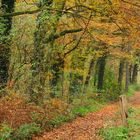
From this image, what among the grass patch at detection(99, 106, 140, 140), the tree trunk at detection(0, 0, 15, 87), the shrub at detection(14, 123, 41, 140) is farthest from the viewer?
the tree trunk at detection(0, 0, 15, 87)

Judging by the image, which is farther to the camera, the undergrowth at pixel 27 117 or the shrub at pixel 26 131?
the undergrowth at pixel 27 117

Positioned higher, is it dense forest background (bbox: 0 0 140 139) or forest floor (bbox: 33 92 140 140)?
dense forest background (bbox: 0 0 140 139)

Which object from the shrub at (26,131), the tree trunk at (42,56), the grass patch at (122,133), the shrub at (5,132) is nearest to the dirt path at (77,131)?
the shrub at (26,131)

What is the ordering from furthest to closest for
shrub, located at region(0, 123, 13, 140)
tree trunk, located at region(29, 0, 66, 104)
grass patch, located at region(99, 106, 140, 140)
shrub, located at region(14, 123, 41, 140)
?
tree trunk, located at region(29, 0, 66, 104)
grass patch, located at region(99, 106, 140, 140)
shrub, located at region(14, 123, 41, 140)
shrub, located at region(0, 123, 13, 140)

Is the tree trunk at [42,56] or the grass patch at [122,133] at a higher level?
the tree trunk at [42,56]

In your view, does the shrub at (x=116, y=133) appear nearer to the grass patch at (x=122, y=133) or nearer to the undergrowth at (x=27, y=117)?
the grass patch at (x=122, y=133)

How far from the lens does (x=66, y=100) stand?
69.8 feet

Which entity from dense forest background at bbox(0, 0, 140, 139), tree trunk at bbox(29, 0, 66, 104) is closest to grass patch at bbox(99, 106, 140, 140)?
dense forest background at bbox(0, 0, 140, 139)

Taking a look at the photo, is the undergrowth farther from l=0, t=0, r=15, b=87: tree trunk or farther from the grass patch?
the grass patch

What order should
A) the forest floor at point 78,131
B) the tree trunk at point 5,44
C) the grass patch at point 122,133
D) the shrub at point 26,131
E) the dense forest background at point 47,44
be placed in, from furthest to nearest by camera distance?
the tree trunk at point 5,44 < the forest floor at point 78,131 < the dense forest background at point 47,44 < the grass patch at point 122,133 < the shrub at point 26,131

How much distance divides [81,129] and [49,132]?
1.89 meters

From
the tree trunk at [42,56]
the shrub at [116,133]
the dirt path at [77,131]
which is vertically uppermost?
the tree trunk at [42,56]

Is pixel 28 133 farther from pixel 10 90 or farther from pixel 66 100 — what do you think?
pixel 66 100

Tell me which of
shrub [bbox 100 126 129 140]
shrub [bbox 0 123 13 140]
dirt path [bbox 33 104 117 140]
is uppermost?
shrub [bbox 0 123 13 140]
